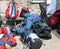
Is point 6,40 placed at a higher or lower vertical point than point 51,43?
higher

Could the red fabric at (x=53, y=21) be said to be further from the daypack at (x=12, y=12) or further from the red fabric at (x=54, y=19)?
the daypack at (x=12, y=12)

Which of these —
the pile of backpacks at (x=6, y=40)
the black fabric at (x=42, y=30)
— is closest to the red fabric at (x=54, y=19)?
the black fabric at (x=42, y=30)

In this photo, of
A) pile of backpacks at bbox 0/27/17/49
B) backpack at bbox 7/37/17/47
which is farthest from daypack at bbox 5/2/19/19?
backpack at bbox 7/37/17/47

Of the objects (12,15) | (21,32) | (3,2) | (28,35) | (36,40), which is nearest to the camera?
(36,40)

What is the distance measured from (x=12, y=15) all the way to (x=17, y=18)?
370 millimetres

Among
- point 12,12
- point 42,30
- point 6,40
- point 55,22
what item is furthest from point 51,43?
point 12,12

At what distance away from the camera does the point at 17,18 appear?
6.47 meters

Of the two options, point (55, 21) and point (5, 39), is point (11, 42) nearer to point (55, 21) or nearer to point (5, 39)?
point (5, 39)

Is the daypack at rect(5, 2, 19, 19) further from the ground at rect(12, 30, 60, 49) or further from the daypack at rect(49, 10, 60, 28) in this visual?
the daypack at rect(49, 10, 60, 28)

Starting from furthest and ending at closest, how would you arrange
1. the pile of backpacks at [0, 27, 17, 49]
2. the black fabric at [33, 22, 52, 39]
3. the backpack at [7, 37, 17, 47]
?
1. the black fabric at [33, 22, 52, 39]
2. the backpack at [7, 37, 17, 47]
3. the pile of backpacks at [0, 27, 17, 49]

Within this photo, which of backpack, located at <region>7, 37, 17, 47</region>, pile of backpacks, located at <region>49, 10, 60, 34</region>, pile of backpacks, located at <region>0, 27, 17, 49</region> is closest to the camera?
pile of backpacks, located at <region>0, 27, 17, 49</region>

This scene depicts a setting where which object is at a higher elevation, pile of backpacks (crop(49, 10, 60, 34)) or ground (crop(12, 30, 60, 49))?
pile of backpacks (crop(49, 10, 60, 34))

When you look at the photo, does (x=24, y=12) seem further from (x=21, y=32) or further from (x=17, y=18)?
(x=21, y=32)

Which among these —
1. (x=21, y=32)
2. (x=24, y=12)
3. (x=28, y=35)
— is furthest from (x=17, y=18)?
(x=28, y=35)
